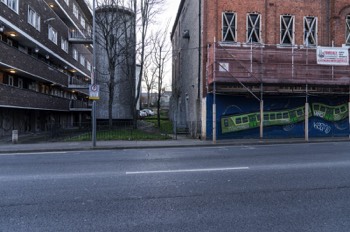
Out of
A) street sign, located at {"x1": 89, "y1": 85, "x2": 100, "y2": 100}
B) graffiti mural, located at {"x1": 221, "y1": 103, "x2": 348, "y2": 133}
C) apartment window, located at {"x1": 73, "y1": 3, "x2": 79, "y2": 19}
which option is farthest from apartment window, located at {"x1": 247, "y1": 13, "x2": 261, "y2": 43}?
apartment window, located at {"x1": 73, "y1": 3, "x2": 79, "y2": 19}

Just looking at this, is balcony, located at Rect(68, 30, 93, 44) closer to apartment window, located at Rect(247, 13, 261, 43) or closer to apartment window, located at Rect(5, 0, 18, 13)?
apartment window, located at Rect(5, 0, 18, 13)

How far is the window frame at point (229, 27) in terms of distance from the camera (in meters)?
20.2

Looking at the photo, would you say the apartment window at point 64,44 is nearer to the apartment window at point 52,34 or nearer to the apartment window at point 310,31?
the apartment window at point 52,34

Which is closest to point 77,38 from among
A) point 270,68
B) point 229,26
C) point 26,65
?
point 26,65

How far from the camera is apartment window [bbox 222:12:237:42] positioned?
2017 centimetres

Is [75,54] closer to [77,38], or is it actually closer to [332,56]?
[77,38]

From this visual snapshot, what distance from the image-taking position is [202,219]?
474 centimetres

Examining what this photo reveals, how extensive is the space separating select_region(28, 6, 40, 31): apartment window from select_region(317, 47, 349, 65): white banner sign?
850 inches

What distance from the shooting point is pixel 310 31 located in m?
20.9

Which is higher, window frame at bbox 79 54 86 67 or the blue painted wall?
window frame at bbox 79 54 86 67

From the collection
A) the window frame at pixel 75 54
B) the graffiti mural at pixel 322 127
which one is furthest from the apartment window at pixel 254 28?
the window frame at pixel 75 54

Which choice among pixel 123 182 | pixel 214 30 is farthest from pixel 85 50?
pixel 123 182

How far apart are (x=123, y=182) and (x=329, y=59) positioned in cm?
1680

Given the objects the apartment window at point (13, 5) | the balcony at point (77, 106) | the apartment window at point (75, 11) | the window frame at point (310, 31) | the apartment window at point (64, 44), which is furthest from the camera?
the apartment window at point (75, 11)
